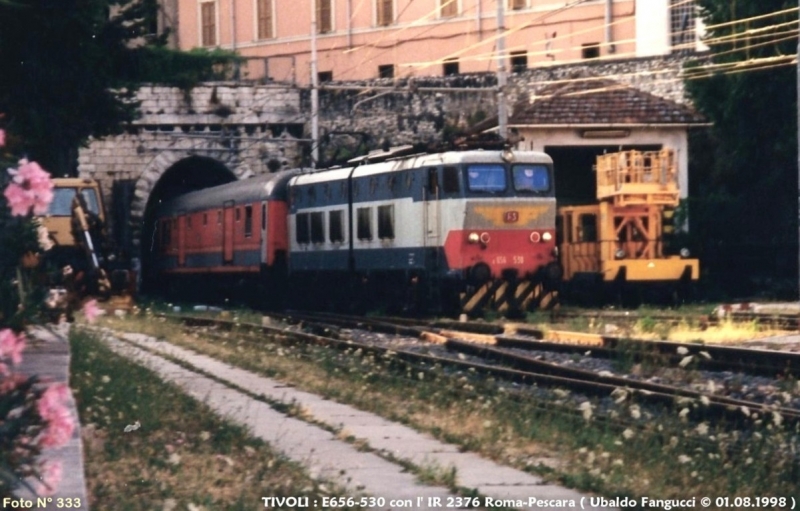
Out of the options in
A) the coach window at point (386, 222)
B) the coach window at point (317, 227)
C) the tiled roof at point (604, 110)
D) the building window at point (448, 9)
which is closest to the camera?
the coach window at point (386, 222)

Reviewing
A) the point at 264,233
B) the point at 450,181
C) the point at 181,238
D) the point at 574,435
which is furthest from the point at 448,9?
the point at 574,435

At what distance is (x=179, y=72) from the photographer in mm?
52000

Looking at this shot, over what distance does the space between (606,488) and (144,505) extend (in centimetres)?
251

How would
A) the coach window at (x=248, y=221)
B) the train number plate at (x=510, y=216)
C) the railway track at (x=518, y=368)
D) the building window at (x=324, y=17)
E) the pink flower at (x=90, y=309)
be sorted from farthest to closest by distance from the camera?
the building window at (x=324, y=17) < the coach window at (x=248, y=221) < the train number plate at (x=510, y=216) < the railway track at (x=518, y=368) < the pink flower at (x=90, y=309)

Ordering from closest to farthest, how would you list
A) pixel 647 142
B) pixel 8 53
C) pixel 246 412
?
pixel 246 412, pixel 8 53, pixel 647 142

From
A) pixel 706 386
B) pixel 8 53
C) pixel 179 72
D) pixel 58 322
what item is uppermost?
pixel 179 72

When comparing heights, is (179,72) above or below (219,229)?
above

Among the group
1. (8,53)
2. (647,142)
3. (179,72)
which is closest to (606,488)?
(8,53)

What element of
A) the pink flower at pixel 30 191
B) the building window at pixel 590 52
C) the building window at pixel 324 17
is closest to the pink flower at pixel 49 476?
the pink flower at pixel 30 191

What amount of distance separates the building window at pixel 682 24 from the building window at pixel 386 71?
12633 mm

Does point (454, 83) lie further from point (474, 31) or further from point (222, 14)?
point (222, 14)

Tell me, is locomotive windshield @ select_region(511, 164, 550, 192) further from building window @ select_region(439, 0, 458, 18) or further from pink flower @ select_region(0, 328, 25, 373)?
building window @ select_region(439, 0, 458, 18)

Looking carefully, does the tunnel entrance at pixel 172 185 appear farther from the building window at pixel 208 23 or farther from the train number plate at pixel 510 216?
Result: the train number plate at pixel 510 216

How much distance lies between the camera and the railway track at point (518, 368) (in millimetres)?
12008
